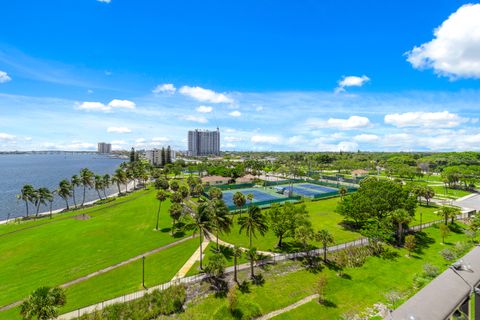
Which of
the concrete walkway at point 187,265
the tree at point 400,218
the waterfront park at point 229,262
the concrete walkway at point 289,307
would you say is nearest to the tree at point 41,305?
the waterfront park at point 229,262

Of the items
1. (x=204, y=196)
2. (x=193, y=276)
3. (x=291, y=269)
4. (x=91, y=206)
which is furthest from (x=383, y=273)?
(x=91, y=206)

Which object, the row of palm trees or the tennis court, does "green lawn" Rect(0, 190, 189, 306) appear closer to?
the row of palm trees

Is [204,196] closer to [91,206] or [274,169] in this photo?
[91,206]

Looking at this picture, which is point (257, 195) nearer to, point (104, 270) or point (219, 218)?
point (219, 218)

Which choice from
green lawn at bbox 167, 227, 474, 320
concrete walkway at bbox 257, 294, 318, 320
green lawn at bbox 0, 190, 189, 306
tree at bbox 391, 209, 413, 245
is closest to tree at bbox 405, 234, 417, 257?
green lawn at bbox 167, 227, 474, 320

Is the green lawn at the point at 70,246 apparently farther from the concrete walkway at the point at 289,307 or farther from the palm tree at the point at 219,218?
the concrete walkway at the point at 289,307

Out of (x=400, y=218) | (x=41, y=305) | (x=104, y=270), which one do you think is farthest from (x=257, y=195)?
(x=41, y=305)
